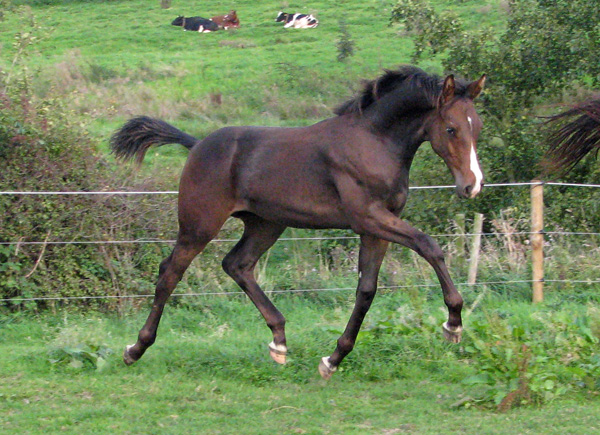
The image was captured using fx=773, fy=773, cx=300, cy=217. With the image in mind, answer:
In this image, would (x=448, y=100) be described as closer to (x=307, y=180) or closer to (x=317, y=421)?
(x=307, y=180)

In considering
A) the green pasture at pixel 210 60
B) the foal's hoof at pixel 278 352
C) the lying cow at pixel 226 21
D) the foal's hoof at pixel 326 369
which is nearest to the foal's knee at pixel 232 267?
the foal's hoof at pixel 278 352

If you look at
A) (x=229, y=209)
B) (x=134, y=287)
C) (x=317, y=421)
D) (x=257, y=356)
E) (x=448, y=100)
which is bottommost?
(x=134, y=287)

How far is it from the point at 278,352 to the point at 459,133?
1994 millimetres

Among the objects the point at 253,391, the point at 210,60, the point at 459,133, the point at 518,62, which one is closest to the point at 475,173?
the point at 459,133

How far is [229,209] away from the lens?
561 centimetres

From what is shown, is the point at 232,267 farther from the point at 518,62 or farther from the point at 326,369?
the point at 518,62

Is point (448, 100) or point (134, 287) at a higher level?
point (448, 100)

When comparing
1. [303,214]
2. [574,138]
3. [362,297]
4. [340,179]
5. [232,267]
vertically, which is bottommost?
[232,267]

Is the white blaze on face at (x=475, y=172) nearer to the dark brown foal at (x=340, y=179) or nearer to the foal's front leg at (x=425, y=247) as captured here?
the dark brown foal at (x=340, y=179)

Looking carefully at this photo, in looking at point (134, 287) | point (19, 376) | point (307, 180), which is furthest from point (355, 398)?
point (134, 287)

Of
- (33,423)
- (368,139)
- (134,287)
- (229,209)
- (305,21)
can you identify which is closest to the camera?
(33,423)

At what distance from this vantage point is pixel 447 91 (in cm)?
480

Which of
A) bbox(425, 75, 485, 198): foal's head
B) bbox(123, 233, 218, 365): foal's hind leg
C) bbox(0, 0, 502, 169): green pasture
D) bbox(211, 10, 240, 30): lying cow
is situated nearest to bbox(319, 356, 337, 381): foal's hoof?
bbox(123, 233, 218, 365): foal's hind leg

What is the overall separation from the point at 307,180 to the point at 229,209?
67cm
